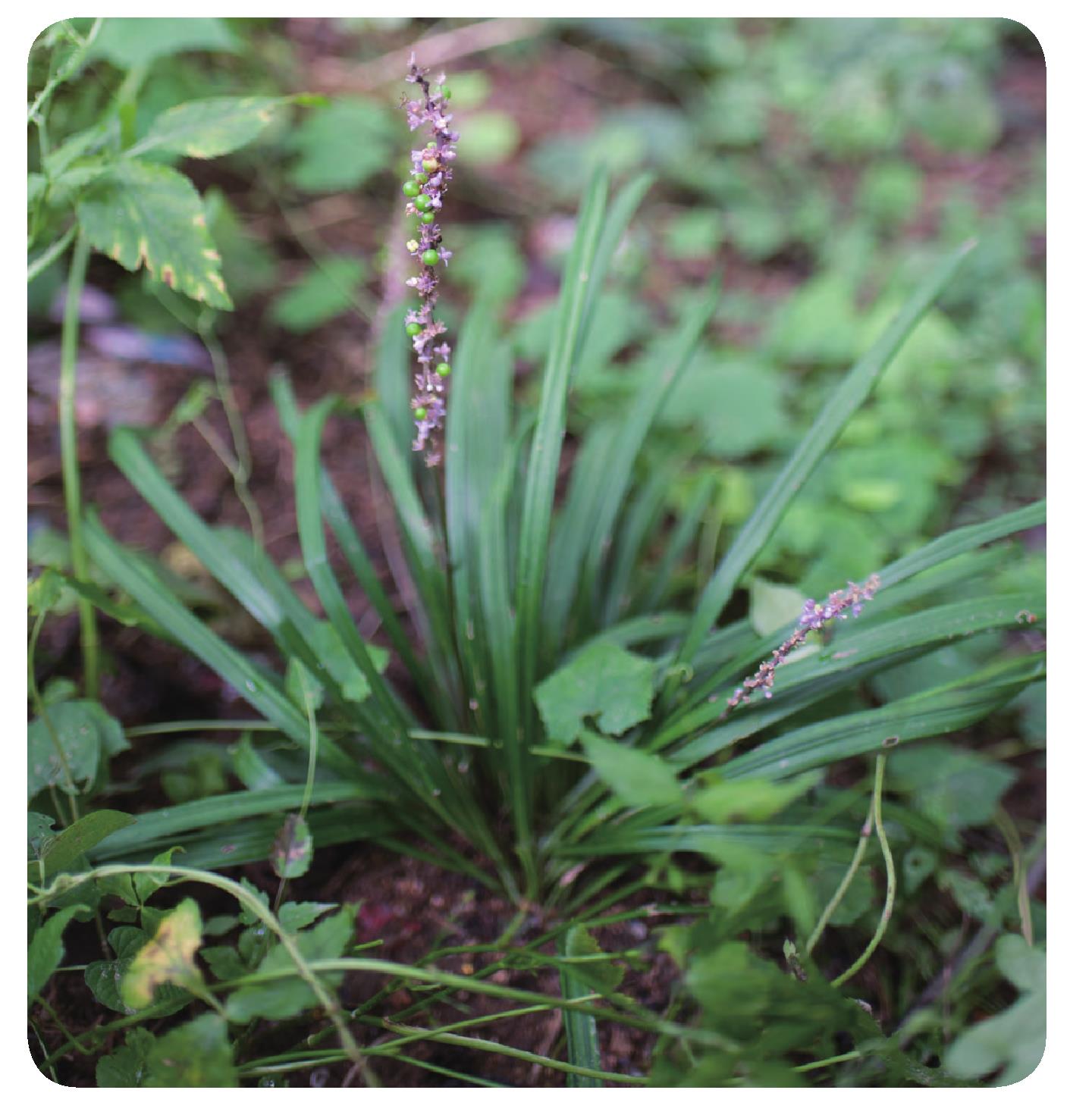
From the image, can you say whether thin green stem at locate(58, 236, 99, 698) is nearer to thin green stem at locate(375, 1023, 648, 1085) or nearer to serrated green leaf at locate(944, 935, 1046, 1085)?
thin green stem at locate(375, 1023, 648, 1085)

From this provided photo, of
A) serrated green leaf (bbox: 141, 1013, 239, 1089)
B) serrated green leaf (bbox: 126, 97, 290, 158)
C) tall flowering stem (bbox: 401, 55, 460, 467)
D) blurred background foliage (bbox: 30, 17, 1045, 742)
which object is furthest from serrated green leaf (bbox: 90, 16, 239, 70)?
serrated green leaf (bbox: 141, 1013, 239, 1089)

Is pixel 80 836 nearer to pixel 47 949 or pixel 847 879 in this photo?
pixel 47 949

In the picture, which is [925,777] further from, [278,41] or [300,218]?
[278,41]

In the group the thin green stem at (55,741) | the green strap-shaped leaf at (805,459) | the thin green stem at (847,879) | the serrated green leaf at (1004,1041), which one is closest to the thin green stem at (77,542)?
the thin green stem at (55,741)

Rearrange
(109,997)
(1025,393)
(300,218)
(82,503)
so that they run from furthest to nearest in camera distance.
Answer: (300,218)
(1025,393)
(82,503)
(109,997)

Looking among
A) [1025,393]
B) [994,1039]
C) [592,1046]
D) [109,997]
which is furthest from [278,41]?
[994,1039]

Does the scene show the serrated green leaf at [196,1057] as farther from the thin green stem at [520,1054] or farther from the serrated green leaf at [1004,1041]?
the serrated green leaf at [1004,1041]
